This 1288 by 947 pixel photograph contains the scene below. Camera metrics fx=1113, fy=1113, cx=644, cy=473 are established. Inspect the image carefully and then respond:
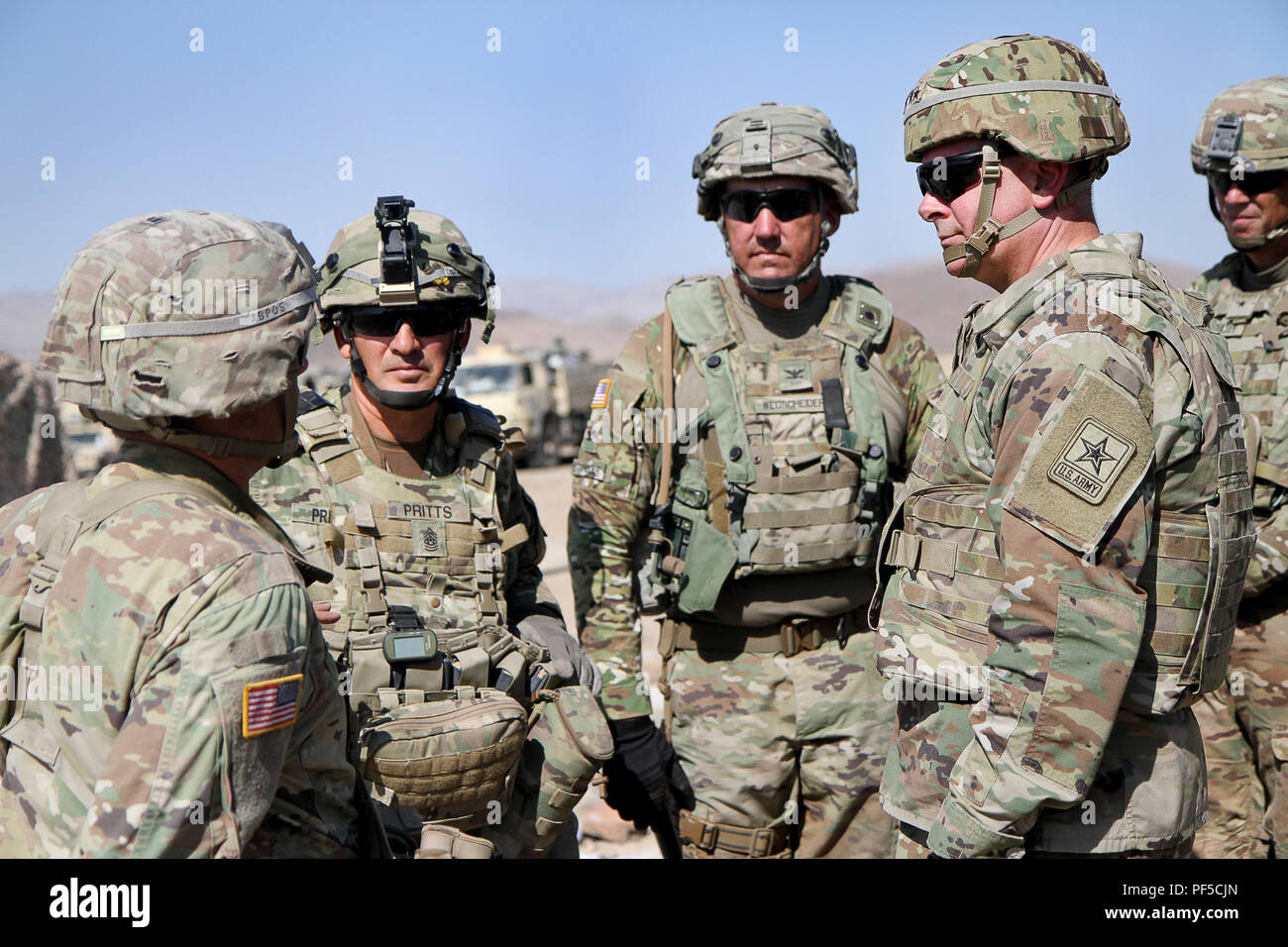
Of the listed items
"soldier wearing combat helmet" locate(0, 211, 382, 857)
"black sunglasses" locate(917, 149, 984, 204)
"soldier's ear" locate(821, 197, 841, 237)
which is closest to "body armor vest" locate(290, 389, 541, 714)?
"soldier wearing combat helmet" locate(0, 211, 382, 857)

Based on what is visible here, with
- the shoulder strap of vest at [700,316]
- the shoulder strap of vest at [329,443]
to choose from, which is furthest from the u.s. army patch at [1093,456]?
the shoulder strap of vest at [329,443]

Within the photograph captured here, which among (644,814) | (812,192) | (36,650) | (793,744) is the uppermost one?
(812,192)

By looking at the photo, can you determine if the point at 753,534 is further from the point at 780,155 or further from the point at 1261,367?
the point at 1261,367

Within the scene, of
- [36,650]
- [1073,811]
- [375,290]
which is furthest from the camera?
[375,290]

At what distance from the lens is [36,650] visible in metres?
1.99

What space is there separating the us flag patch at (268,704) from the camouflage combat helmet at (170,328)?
19.3 inches

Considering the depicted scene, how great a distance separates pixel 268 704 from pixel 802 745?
255 cm

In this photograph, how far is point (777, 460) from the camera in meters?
4.05

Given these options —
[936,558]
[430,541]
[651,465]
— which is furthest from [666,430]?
[936,558]

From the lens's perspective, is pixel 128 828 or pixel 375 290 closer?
pixel 128 828

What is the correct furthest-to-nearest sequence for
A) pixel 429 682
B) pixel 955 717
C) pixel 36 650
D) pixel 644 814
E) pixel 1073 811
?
pixel 644 814
pixel 429 682
pixel 955 717
pixel 1073 811
pixel 36 650
